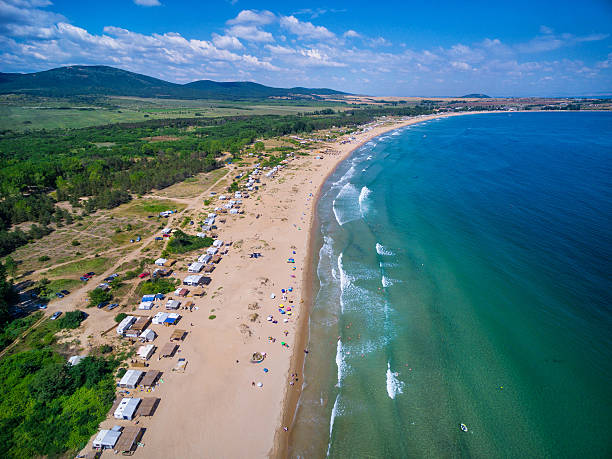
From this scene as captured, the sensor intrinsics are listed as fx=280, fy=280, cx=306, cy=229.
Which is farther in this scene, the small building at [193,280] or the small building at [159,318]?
the small building at [193,280]

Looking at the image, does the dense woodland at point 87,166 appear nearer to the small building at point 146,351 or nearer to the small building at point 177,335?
the small building at point 146,351

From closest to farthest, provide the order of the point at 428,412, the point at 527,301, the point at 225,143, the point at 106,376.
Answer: the point at 428,412
the point at 106,376
the point at 527,301
the point at 225,143

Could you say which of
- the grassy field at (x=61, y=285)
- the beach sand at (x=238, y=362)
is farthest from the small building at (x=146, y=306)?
the grassy field at (x=61, y=285)

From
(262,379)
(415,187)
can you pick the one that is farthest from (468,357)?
(415,187)

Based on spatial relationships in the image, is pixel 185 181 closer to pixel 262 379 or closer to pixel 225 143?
pixel 225 143

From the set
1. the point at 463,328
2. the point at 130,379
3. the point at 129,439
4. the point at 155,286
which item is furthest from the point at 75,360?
the point at 463,328
